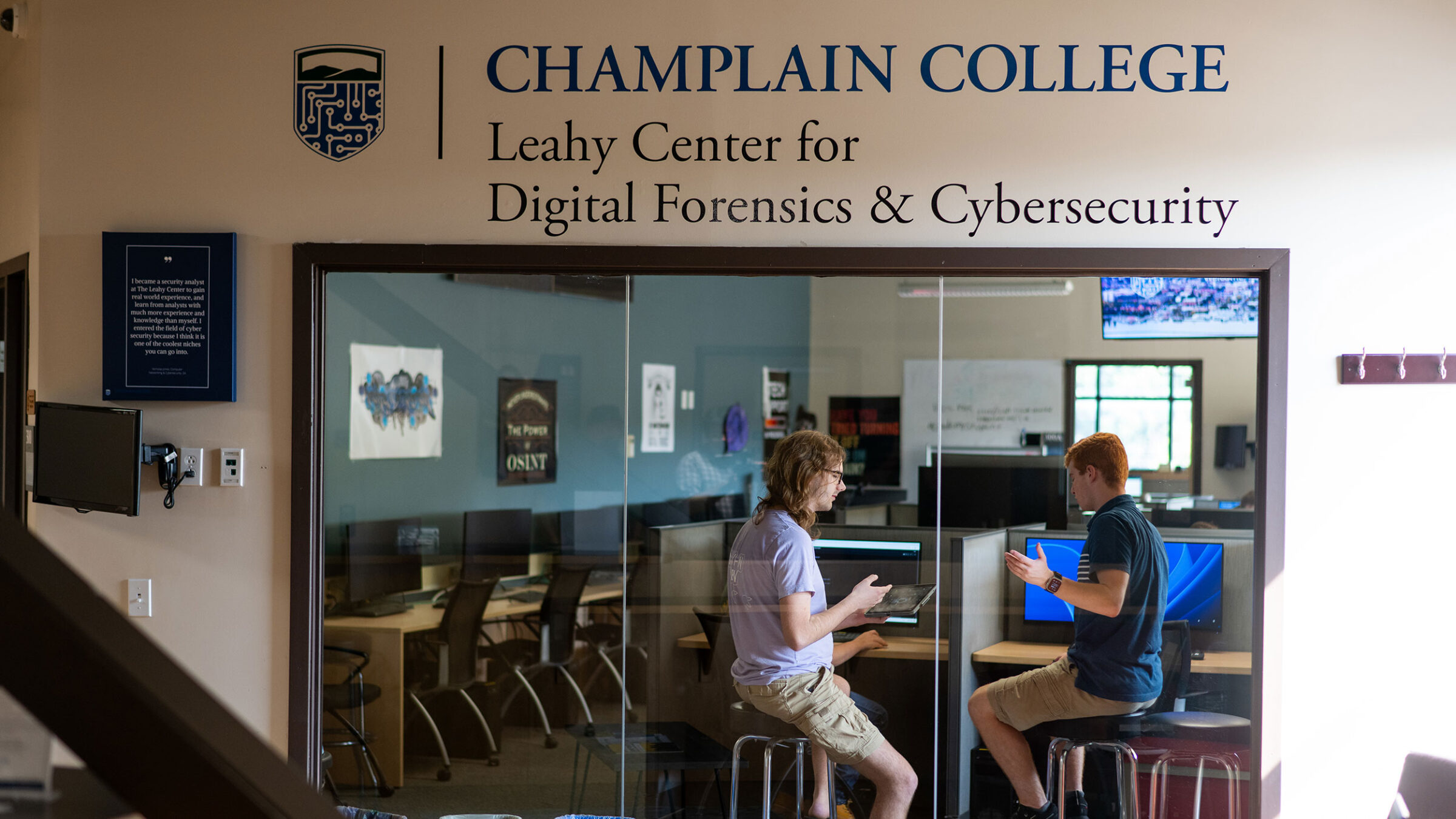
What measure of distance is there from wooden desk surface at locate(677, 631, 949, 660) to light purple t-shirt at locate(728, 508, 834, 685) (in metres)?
0.17

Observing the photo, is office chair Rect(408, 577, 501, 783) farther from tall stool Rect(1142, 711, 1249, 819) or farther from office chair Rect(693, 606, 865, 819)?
tall stool Rect(1142, 711, 1249, 819)

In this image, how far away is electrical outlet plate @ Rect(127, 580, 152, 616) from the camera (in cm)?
335

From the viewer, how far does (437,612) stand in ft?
11.8

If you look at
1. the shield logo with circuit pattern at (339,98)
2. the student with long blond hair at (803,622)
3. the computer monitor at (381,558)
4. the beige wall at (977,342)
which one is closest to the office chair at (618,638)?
the student with long blond hair at (803,622)

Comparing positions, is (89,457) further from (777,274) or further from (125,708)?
(125,708)

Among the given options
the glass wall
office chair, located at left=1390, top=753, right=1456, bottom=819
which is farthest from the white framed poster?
office chair, located at left=1390, top=753, right=1456, bottom=819

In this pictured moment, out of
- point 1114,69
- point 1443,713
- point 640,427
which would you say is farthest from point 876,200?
point 1443,713

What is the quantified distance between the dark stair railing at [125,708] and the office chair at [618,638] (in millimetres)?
3068

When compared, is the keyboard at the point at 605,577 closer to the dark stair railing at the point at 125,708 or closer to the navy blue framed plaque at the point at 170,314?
the navy blue framed plaque at the point at 170,314

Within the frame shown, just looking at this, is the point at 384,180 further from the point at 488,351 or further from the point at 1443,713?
the point at 1443,713

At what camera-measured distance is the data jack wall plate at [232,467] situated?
3.31m

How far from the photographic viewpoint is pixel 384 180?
329cm

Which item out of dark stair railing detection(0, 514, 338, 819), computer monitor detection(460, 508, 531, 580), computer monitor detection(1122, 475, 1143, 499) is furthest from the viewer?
computer monitor detection(460, 508, 531, 580)

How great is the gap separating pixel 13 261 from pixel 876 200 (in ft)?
10.6
